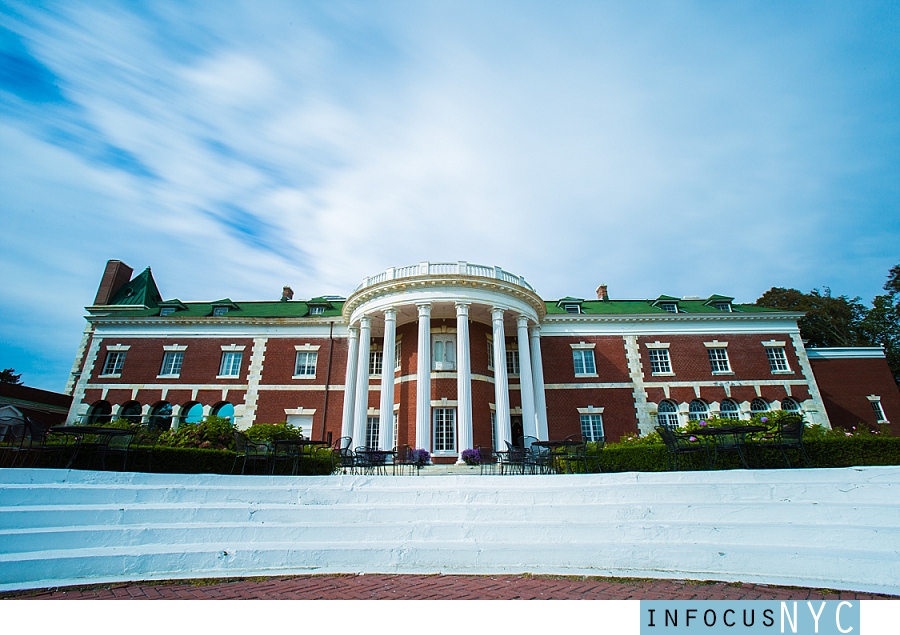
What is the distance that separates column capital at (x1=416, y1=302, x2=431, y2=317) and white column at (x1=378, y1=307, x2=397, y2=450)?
1.47 m

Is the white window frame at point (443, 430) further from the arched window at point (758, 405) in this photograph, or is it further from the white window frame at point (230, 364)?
the arched window at point (758, 405)

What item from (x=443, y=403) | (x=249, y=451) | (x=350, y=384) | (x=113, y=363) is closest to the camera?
(x=249, y=451)

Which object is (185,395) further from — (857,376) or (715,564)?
(857,376)

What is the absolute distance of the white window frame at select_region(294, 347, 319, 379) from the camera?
27752 millimetres

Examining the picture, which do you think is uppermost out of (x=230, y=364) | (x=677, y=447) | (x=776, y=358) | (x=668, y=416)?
(x=776, y=358)

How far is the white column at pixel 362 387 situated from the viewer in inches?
896

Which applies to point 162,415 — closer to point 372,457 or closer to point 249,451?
point 249,451

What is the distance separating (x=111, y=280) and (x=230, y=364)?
15676mm

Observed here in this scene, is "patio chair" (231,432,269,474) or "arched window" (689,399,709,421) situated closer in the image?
"patio chair" (231,432,269,474)

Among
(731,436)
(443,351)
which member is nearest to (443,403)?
(443,351)

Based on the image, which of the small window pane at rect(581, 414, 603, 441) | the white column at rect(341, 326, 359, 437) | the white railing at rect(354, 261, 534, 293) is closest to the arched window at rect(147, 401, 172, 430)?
the white column at rect(341, 326, 359, 437)

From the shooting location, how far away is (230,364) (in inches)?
1112

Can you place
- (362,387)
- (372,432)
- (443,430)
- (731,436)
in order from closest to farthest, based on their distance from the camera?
(731,436) → (362,387) → (443,430) → (372,432)

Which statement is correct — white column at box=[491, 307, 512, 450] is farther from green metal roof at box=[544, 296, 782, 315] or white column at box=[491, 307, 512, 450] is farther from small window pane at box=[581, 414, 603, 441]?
green metal roof at box=[544, 296, 782, 315]
